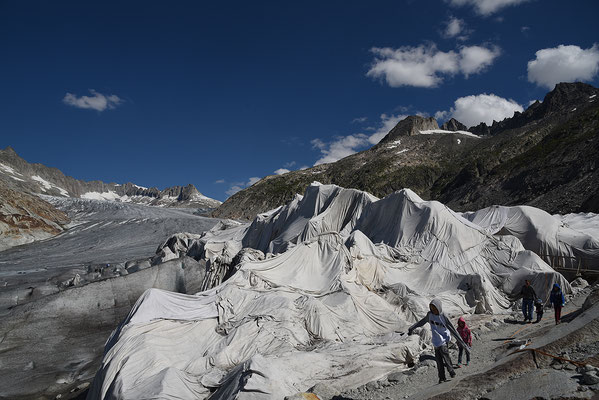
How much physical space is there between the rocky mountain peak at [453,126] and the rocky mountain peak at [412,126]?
822 cm

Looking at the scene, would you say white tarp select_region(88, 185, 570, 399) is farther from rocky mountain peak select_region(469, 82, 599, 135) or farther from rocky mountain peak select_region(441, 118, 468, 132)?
rocky mountain peak select_region(441, 118, 468, 132)

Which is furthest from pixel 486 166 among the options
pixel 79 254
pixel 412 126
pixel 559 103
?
pixel 79 254

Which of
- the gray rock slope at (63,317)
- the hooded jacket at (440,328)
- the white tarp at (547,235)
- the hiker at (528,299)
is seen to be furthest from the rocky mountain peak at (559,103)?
the hooded jacket at (440,328)

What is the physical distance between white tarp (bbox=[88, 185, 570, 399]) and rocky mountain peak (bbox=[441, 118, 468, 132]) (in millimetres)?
142037

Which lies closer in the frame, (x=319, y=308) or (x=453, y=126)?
(x=319, y=308)

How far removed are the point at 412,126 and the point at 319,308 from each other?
5492 inches

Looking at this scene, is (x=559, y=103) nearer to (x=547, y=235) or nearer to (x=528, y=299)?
(x=547, y=235)

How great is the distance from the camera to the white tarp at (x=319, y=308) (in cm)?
868

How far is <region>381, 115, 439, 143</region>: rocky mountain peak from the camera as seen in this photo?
142 meters

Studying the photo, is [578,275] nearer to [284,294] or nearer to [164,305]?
[284,294]

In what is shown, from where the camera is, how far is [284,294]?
1412cm

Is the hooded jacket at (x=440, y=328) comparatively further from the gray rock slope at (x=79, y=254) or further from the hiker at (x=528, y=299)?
the gray rock slope at (x=79, y=254)

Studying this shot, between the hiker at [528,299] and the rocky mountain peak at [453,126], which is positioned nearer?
the hiker at [528,299]

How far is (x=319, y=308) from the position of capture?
509 inches
